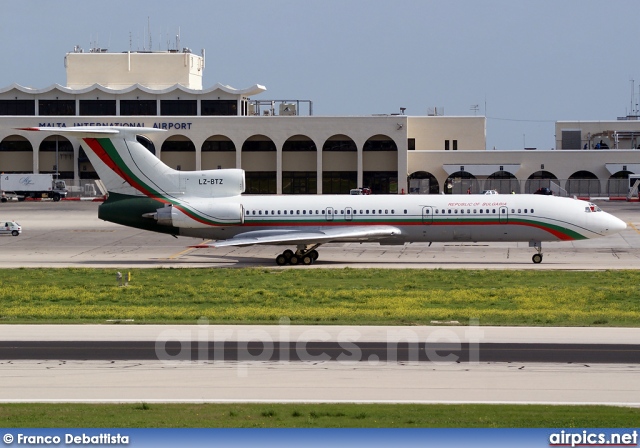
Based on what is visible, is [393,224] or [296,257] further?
[296,257]

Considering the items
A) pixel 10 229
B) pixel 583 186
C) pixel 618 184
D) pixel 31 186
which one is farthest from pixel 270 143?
pixel 10 229

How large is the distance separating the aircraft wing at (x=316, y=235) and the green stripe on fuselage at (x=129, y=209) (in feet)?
9.28

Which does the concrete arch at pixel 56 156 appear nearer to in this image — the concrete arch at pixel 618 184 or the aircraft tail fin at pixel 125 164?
the concrete arch at pixel 618 184

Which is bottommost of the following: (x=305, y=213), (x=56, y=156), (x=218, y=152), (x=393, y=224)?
(x=393, y=224)

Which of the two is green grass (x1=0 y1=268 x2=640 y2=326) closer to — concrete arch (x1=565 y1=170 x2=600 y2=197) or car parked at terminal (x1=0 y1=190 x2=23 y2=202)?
car parked at terminal (x1=0 y1=190 x2=23 y2=202)

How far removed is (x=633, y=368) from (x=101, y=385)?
11.7 meters

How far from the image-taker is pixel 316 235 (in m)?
45.6

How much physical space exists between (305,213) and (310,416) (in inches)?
1146

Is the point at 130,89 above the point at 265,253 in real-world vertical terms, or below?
above

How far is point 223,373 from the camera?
2125 centimetres

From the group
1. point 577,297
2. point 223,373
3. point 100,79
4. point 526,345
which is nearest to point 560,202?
point 577,297

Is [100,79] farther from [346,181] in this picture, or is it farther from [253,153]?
[346,181]

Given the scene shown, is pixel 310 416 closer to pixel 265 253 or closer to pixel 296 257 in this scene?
pixel 296 257

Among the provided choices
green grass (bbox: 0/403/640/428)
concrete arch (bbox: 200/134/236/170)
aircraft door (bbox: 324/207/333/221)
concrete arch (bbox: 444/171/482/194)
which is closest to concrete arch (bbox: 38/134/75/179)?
concrete arch (bbox: 200/134/236/170)
